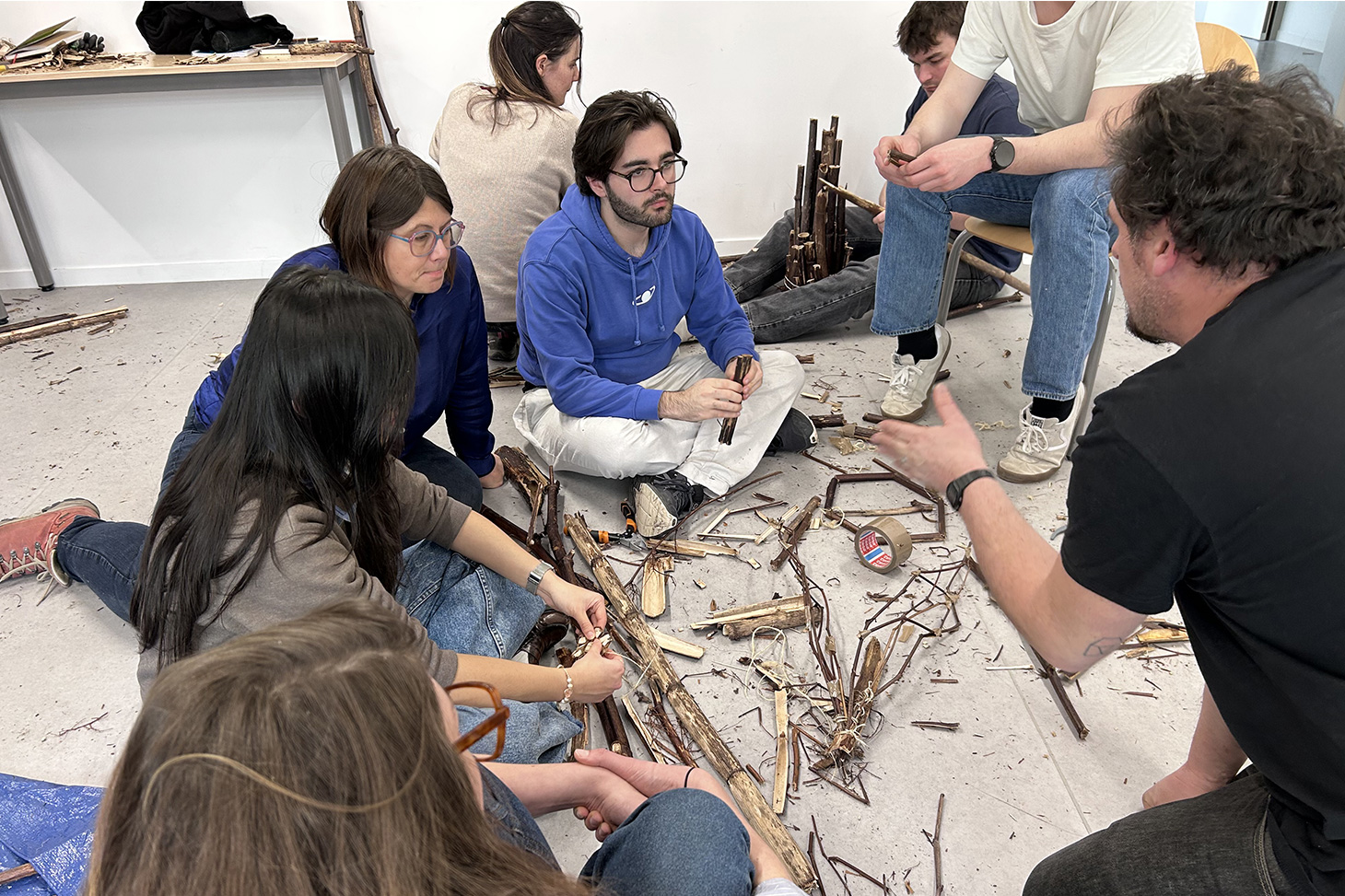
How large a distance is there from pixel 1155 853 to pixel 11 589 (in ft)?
9.92

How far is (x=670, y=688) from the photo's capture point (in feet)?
7.23

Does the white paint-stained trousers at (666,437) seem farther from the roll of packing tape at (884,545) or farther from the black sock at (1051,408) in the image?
the black sock at (1051,408)

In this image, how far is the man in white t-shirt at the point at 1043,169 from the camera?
8.88ft

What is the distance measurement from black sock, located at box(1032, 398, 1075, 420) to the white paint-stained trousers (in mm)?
795

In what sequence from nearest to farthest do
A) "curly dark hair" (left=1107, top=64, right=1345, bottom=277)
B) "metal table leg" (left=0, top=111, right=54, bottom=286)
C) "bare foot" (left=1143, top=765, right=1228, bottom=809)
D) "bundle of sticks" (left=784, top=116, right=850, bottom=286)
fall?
1. "curly dark hair" (left=1107, top=64, right=1345, bottom=277)
2. "bare foot" (left=1143, top=765, right=1228, bottom=809)
3. "bundle of sticks" (left=784, top=116, right=850, bottom=286)
4. "metal table leg" (left=0, top=111, right=54, bottom=286)

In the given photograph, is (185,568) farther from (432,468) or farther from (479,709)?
(432,468)

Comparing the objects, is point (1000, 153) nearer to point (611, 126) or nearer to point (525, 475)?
point (611, 126)

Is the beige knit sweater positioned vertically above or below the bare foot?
above

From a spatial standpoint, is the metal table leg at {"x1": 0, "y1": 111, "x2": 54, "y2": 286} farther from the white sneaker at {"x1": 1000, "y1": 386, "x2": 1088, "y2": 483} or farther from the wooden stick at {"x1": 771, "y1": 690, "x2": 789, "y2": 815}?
the white sneaker at {"x1": 1000, "y1": 386, "x2": 1088, "y2": 483}

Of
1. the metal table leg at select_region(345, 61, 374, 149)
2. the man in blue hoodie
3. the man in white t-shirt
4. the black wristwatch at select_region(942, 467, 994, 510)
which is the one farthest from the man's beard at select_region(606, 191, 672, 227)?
the metal table leg at select_region(345, 61, 374, 149)

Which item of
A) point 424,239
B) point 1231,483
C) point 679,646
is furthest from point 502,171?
point 1231,483

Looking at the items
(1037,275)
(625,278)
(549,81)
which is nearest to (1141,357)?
(1037,275)

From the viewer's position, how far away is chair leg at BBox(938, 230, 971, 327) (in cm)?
337

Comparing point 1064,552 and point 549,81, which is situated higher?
point 549,81
